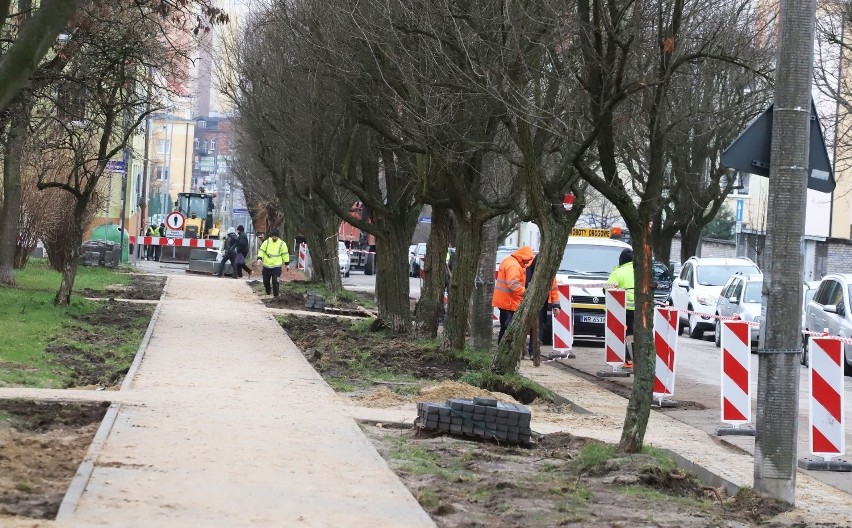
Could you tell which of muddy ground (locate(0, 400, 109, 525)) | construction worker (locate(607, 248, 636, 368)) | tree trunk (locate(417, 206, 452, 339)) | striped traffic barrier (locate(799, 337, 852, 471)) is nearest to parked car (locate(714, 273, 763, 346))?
construction worker (locate(607, 248, 636, 368))

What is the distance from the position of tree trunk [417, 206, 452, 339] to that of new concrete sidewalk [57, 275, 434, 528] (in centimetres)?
574

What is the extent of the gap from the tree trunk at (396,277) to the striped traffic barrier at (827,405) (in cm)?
1217

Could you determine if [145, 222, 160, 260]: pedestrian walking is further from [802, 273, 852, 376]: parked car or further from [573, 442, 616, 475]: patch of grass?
[573, 442, 616, 475]: patch of grass

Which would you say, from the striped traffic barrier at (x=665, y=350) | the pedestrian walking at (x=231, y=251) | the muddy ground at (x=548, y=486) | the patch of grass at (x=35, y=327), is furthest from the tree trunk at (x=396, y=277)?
the pedestrian walking at (x=231, y=251)

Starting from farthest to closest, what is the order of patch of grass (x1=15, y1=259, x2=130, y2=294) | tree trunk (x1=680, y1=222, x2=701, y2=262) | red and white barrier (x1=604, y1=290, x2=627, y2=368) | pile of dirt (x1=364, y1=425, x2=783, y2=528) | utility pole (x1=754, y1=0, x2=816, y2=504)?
tree trunk (x1=680, y1=222, x2=701, y2=262), patch of grass (x1=15, y1=259, x2=130, y2=294), red and white barrier (x1=604, y1=290, x2=627, y2=368), utility pole (x1=754, y1=0, x2=816, y2=504), pile of dirt (x1=364, y1=425, x2=783, y2=528)

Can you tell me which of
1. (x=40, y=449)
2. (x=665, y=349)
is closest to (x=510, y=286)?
(x=665, y=349)

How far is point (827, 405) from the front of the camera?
11.3 m

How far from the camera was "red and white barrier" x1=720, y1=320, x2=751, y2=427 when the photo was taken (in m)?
13.2

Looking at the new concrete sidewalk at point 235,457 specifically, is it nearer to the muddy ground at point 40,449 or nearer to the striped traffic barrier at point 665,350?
the muddy ground at point 40,449

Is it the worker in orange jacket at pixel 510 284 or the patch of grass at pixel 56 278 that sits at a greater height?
the worker in orange jacket at pixel 510 284

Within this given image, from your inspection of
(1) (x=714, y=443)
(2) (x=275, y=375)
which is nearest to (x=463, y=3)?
(2) (x=275, y=375)

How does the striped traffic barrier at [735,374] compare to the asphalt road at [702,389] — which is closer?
the asphalt road at [702,389]

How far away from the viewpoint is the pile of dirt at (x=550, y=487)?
26.9 ft

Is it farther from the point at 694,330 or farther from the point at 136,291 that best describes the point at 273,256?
the point at 694,330
